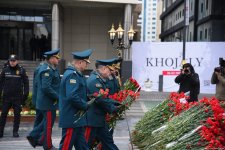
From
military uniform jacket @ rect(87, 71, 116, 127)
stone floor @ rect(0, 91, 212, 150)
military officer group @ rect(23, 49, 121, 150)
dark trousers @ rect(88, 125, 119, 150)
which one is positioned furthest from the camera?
stone floor @ rect(0, 91, 212, 150)

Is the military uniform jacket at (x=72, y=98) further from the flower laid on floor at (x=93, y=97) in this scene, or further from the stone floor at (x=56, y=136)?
the stone floor at (x=56, y=136)

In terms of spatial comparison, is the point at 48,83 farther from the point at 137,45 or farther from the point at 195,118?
the point at 137,45

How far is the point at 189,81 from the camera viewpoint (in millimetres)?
9484

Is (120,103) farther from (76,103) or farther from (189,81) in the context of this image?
(189,81)

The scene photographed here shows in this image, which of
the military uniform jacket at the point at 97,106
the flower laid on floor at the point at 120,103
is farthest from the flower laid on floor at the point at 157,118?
the military uniform jacket at the point at 97,106

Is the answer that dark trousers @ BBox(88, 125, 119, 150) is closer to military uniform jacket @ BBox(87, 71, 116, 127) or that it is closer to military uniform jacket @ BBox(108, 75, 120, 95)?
military uniform jacket @ BBox(87, 71, 116, 127)

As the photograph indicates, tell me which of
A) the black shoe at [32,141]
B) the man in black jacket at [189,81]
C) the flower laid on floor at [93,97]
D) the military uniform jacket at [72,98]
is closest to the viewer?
the military uniform jacket at [72,98]

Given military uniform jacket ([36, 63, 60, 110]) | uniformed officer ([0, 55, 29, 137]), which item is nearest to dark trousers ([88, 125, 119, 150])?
military uniform jacket ([36, 63, 60, 110])

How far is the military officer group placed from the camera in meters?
5.68

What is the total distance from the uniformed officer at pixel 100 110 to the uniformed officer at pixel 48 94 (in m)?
1.04

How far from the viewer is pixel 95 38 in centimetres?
3062

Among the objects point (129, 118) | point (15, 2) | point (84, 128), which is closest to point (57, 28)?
point (15, 2)

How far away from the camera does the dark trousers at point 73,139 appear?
18.6ft

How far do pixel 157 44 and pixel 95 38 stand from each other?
31.7 feet
